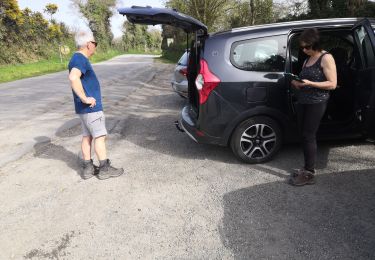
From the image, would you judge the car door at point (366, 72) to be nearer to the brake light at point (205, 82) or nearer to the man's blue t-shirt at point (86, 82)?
the brake light at point (205, 82)

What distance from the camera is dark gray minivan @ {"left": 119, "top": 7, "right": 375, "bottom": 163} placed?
409 cm

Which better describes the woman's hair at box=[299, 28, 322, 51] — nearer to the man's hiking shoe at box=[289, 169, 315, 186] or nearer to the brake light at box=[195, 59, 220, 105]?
the brake light at box=[195, 59, 220, 105]

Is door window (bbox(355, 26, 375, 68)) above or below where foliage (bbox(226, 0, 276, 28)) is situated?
below

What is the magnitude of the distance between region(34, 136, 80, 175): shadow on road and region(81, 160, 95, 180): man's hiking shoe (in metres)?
0.27

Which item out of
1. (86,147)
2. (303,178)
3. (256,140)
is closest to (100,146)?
(86,147)

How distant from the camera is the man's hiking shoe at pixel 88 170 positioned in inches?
167

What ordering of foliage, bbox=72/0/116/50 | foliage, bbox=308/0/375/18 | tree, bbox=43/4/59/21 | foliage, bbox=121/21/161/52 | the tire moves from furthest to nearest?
foliage, bbox=121/21/161/52
foliage, bbox=72/0/116/50
tree, bbox=43/4/59/21
foliage, bbox=308/0/375/18
the tire

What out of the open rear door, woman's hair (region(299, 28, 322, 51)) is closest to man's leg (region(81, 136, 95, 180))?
the open rear door

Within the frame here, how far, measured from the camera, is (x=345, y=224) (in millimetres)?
3000

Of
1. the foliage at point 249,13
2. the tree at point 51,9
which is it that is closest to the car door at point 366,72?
the foliage at point 249,13

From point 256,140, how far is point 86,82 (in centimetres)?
229

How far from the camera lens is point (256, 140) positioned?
4.33 metres

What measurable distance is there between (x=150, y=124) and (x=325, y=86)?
402cm

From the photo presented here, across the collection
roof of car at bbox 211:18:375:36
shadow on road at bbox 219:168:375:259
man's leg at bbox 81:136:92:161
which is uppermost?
A: roof of car at bbox 211:18:375:36
